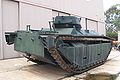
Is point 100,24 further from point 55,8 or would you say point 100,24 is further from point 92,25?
point 55,8

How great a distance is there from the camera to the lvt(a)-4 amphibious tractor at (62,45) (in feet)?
25.0

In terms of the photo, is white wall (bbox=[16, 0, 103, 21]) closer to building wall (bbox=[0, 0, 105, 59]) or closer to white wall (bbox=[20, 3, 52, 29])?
building wall (bbox=[0, 0, 105, 59])

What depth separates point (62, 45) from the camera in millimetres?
7961

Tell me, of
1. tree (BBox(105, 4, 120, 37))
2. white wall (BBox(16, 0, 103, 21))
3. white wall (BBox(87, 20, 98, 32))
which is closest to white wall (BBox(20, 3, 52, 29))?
white wall (BBox(16, 0, 103, 21))

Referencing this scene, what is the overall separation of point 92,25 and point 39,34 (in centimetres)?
1809

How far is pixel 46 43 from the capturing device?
750cm

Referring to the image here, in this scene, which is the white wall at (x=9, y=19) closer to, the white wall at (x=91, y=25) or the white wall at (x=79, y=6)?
the white wall at (x=79, y=6)

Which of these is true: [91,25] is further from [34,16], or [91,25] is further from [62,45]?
[62,45]

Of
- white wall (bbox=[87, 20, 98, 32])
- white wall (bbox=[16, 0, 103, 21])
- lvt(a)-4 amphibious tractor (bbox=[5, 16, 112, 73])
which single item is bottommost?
lvt(a)-4 amphibious tractor (bbox=[5, 16, 112, 73])

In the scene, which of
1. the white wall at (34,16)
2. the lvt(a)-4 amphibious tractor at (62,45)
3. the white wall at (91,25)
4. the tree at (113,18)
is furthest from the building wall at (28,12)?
the tree at (113,18)

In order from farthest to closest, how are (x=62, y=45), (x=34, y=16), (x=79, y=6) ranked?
(x=79, y=6) → (x=34, y=16) → (x=62, y=45)

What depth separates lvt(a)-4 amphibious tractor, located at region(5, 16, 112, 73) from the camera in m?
7.61

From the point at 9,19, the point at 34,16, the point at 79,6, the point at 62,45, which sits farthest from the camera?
the point at 79,6

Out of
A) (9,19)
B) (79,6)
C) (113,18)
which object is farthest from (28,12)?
(113,18)
